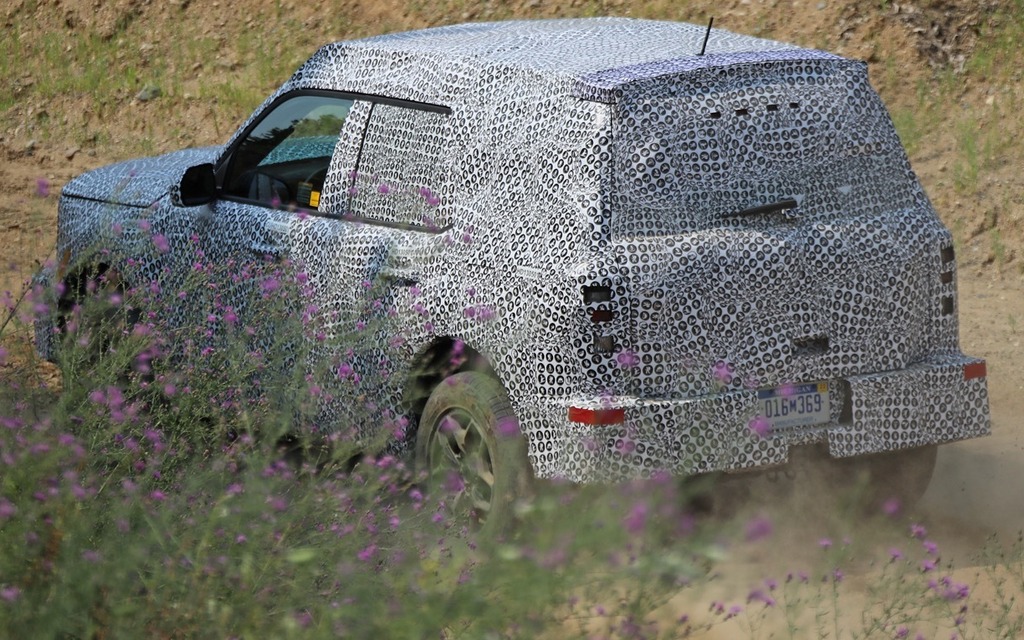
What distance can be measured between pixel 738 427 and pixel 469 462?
101 centimetres

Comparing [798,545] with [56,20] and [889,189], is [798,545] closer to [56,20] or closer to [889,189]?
[889,189]

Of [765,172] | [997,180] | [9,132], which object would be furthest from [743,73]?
[9,132]

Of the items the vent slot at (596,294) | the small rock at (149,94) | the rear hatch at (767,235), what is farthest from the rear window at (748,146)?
the small rock at (149,94)

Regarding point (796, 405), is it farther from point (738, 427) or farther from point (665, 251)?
point (665, 251)

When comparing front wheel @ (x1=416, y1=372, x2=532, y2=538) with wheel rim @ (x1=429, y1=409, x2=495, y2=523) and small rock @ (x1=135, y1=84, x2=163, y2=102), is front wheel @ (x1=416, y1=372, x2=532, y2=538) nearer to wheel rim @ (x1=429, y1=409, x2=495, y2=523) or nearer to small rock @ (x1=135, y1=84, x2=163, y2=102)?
wheel rim @ (x1=429, y1=409, x2=495, y2=523)

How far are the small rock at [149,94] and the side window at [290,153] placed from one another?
31.3ft

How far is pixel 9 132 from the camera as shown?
16.0m

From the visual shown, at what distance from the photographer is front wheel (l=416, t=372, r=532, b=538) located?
568 centimetres

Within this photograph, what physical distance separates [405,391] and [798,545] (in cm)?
155

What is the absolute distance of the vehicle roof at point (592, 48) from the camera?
5781 mm

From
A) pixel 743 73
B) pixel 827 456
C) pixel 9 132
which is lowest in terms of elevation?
pixel 9 132

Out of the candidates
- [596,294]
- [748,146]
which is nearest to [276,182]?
[596,294]

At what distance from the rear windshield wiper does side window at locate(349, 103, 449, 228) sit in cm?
113

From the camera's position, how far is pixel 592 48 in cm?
625
